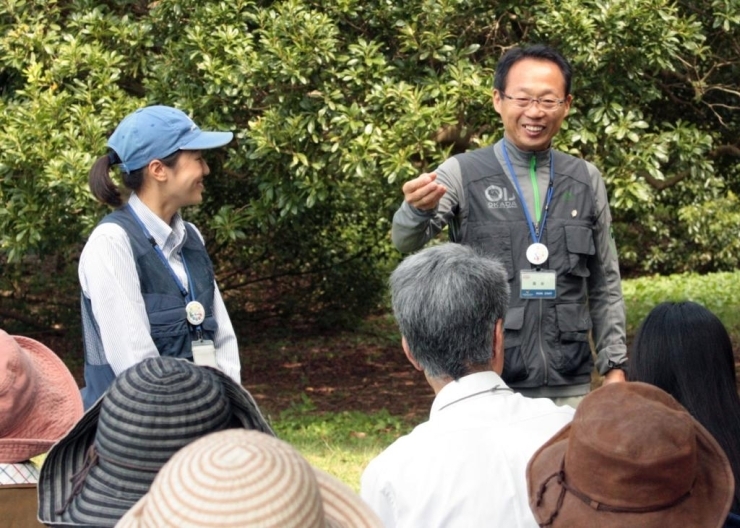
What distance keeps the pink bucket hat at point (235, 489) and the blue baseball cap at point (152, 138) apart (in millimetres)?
2163

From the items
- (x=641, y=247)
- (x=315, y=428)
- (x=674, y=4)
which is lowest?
(x=641, y=247)

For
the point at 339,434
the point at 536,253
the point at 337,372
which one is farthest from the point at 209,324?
the point at 337,372

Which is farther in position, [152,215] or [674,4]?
[674,4]

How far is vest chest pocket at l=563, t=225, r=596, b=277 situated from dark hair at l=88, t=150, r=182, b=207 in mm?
1422

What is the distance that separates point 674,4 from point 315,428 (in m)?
3.86

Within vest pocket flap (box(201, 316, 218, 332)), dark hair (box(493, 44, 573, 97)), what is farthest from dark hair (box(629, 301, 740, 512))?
vest pocket flap (box(201, 316, 218, 332))

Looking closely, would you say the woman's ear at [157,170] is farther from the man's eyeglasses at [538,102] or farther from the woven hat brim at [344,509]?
the woven hat brim at [344,509]

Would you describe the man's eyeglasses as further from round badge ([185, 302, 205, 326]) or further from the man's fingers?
round badge ([185, 302, 205, 326])

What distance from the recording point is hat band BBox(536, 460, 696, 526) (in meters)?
2.10

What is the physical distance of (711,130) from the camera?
812 centimetres

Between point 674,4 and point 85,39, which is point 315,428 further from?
point 674,4

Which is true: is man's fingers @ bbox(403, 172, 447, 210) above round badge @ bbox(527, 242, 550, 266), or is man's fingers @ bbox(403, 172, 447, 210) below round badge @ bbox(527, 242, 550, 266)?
above

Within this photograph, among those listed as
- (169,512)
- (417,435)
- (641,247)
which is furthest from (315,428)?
(641,247)

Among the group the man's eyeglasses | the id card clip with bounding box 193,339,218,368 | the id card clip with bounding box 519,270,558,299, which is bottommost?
the id card clip with bounding box 193,339,218,368
